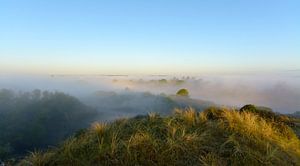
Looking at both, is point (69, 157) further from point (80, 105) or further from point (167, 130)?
point (80, 105)

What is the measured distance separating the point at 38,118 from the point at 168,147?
12656cm

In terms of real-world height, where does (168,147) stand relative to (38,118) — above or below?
above

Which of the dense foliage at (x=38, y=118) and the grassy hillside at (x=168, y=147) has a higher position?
the grassy hillside at (x=168, y=147)

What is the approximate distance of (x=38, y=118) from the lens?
12500 cm

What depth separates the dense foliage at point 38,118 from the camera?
102 metres

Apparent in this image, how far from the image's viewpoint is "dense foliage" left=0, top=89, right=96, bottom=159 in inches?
4016

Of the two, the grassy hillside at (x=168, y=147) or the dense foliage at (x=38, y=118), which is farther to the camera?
the dense foliage at (x=38, y=118)

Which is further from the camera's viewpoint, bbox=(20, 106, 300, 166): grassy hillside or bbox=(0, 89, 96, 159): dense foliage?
bbox=(0, 89, 96, 159): dense foliage

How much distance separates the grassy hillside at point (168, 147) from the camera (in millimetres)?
6551

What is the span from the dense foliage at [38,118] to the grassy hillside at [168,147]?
89.8 meters

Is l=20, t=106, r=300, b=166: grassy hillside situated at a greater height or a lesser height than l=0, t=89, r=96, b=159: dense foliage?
greater

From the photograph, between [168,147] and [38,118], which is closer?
[168,147]

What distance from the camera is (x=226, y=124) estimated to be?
9.02m

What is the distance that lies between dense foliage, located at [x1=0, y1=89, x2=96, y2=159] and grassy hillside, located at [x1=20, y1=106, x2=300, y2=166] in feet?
295
